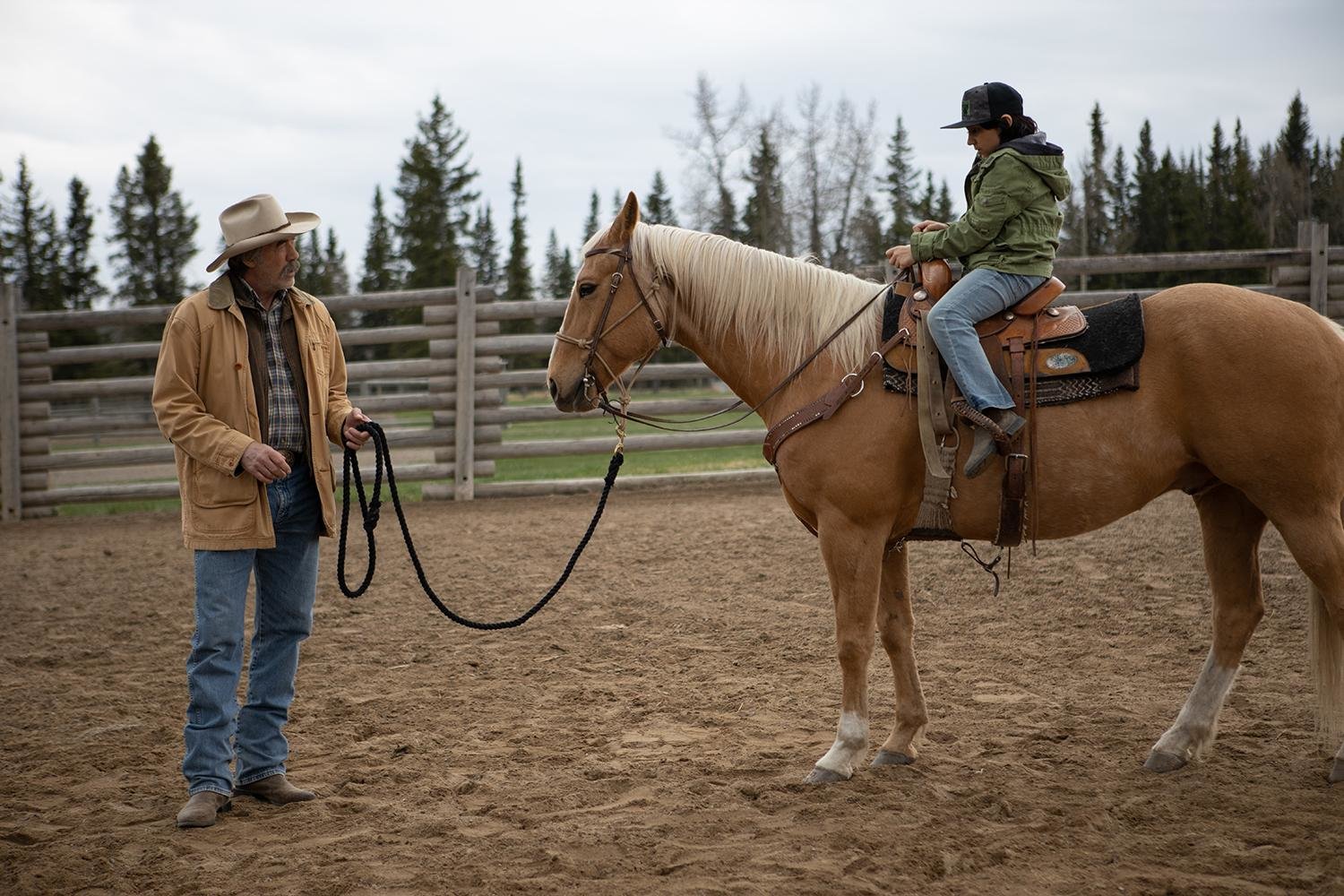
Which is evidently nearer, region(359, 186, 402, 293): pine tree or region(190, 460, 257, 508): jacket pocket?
region(190, 460, 257, 508): jacket pocket

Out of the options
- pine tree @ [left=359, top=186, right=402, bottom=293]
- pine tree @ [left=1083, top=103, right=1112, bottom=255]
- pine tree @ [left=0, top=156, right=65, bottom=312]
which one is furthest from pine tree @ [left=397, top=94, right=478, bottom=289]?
pine tree @ [left=1083, top=103, right=1112, bottom=255]

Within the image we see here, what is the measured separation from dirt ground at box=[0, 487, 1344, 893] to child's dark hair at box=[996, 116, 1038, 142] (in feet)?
8.28

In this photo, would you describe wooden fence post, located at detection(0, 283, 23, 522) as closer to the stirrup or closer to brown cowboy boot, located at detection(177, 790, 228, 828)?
brown cowboy boot, located at detection(177, 790, 228, 828)

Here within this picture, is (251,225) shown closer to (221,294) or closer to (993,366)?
(221,294)

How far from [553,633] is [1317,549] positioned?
4187 mm

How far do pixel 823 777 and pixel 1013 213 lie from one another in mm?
2314

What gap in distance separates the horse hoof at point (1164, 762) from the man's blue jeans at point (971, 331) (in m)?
1.52

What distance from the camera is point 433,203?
4809 centimetres

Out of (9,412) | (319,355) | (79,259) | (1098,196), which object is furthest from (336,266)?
(319,355)

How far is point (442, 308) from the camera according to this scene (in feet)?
38.8

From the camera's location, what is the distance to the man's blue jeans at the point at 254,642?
3.77m

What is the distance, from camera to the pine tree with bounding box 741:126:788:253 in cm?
3906

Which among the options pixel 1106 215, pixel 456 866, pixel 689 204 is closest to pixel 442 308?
pixel 456 866

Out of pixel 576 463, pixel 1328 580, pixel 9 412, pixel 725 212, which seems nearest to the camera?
pixel 1328 580
